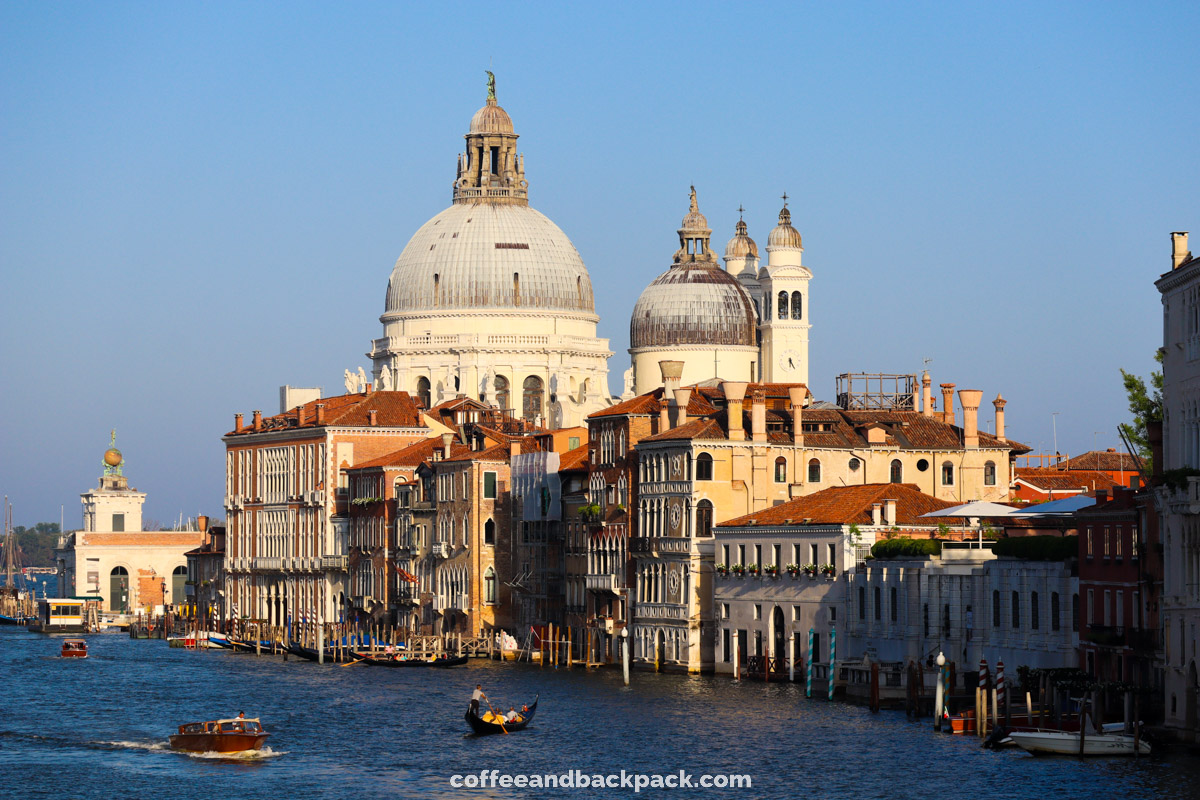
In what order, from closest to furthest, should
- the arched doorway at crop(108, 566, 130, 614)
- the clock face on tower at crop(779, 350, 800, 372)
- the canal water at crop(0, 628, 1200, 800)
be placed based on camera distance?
the canal water at crop(0, 628, 1200, 800) → the clock face on tower at crop(779, 350, 800, 372) → the arched doorway at crop(108, 566, 130, 614)

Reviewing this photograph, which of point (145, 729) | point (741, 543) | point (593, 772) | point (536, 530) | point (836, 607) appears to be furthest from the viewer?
point (536, 530)

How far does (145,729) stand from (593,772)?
1762 centimetres

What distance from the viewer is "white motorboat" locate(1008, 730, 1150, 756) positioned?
5744cm

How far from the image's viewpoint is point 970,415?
93750 mm

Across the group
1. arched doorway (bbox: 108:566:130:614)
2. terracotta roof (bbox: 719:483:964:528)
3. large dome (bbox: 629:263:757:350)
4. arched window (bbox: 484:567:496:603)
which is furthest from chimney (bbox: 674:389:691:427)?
arched doorway (bbox: 108:566:130:614)

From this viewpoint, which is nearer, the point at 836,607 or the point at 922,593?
the point at 922,593

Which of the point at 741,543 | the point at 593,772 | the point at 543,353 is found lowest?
the point at 593,772

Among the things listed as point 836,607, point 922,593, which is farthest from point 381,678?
point 922,593

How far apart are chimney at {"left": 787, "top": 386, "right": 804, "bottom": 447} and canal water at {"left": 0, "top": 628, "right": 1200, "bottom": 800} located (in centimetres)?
1049

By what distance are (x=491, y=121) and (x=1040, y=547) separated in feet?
292

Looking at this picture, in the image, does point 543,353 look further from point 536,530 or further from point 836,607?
point 836,607

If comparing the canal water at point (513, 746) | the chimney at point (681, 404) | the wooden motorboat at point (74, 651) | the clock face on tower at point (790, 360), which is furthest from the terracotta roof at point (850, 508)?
the clock face on tower at point (790, 360)

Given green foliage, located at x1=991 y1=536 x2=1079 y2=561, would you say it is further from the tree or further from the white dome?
the white dome

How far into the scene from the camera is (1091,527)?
2566 inches
